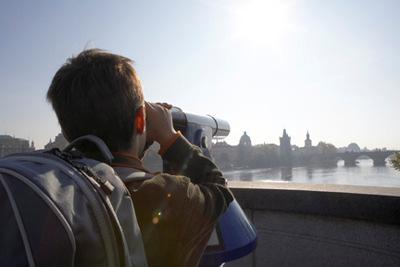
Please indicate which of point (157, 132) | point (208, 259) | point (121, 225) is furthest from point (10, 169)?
point (208, 259)

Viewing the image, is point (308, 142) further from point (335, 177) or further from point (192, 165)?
point (192, 165)

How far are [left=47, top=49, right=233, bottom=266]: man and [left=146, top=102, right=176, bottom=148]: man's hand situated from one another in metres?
0.11

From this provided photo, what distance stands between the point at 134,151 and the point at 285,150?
281 feet

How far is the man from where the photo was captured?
855 mm

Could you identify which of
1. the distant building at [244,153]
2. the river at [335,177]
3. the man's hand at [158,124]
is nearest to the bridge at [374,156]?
the river at [335,177]

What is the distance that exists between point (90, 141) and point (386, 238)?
6.50ft

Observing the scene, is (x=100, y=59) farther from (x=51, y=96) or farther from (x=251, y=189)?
(x=251, y=189)

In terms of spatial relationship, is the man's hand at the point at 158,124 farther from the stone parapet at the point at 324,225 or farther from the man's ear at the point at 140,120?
the stone parapet at the point at 324,225

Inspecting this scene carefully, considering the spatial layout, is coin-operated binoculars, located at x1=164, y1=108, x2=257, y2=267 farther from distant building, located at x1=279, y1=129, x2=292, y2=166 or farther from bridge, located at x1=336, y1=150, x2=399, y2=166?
distant building, located at x1=279, y1=129, x2=292, y2=166

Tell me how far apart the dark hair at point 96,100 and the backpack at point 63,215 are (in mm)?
211

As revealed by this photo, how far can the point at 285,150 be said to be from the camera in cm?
8375

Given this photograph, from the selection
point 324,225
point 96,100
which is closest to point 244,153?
point 324,225

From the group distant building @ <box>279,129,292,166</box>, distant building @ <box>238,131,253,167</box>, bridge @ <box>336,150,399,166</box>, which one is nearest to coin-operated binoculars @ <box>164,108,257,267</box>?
bridge @ <box>336,150,399,166</box>

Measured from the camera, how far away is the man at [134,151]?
2.81ft
